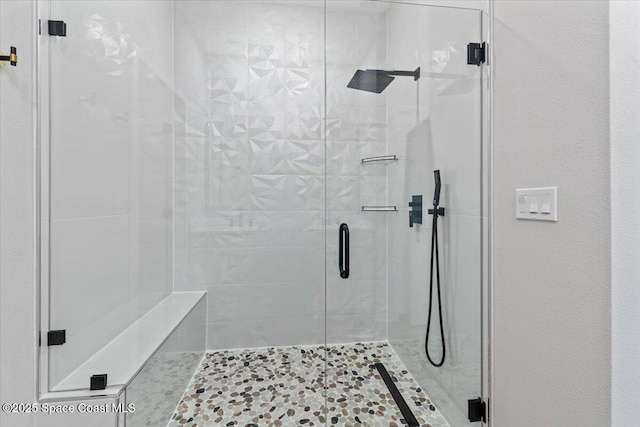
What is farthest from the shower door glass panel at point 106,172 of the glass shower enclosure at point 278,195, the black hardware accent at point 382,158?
the black hardware accent at point 382,158

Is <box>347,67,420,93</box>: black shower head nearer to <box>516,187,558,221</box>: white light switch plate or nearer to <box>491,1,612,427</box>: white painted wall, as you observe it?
<box>491,1,612,427</box>: white painted wall

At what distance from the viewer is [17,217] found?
1187 millimetres

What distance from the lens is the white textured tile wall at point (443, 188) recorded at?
1511mm

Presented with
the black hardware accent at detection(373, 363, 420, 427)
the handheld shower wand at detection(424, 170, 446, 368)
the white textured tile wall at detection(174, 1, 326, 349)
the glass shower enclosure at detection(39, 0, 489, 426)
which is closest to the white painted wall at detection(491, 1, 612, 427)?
the glass shower enclosure at detection(39, 0, 489, 426)

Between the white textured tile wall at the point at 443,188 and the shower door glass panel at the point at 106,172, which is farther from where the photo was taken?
the white textured tile wall at the point at 443,188

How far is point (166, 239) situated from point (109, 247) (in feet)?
0.95

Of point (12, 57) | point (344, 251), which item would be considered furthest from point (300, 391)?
point (12, 57)

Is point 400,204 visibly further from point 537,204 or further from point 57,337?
point 57,337

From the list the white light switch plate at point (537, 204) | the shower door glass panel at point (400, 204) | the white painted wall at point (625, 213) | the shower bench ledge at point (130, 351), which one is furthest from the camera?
the shower door glass panel at point (400, 204)

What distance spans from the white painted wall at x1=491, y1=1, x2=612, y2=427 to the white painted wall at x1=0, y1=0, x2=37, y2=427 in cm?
181

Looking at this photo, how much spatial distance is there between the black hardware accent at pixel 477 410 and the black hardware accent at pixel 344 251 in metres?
0.80

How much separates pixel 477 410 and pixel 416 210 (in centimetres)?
95

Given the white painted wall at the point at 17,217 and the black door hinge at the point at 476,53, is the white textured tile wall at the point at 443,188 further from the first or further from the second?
the white painted wall at the point at 17,217

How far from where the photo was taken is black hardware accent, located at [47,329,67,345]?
4.07 ft
